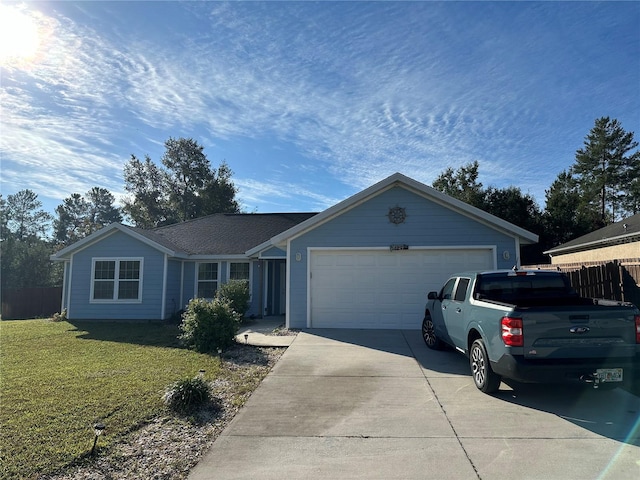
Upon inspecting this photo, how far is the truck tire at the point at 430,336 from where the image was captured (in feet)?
28.8

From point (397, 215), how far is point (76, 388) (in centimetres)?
885

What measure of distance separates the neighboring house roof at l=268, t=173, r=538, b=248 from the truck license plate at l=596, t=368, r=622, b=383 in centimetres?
681

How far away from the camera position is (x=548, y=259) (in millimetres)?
28203

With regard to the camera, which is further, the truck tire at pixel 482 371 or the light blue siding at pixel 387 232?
Result: the light blue siding at pixel 387 232

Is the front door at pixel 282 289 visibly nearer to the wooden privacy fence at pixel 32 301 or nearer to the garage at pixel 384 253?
the garage at pixel 384 253

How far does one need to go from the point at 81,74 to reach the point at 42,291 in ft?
60.2

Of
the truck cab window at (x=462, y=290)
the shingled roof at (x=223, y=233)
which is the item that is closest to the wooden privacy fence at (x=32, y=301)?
the shingled roof at (x=223, y=233)

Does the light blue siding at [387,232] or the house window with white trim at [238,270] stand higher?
the light blue siding at [387,232]

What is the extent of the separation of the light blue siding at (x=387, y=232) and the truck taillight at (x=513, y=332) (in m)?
6.67

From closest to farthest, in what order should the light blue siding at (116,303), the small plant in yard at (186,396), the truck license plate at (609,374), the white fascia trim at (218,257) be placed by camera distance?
1. the truck license plate at (609,374)
2. the small plant in yard at (186,396)
3. the light blue siding at (116,303)
4. the white fascia trim at (218,257)

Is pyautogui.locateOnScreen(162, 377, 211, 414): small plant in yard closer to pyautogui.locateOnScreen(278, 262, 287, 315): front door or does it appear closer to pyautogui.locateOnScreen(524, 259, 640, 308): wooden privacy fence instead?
pyautogui.locateOnScreen(524, 259, 640, 308): wooden privacy fence

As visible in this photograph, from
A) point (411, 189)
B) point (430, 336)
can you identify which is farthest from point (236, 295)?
point (430, 336)

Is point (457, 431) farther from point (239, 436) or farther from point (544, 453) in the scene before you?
point (239, 436)

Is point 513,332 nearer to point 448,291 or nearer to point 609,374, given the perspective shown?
point 609,374
